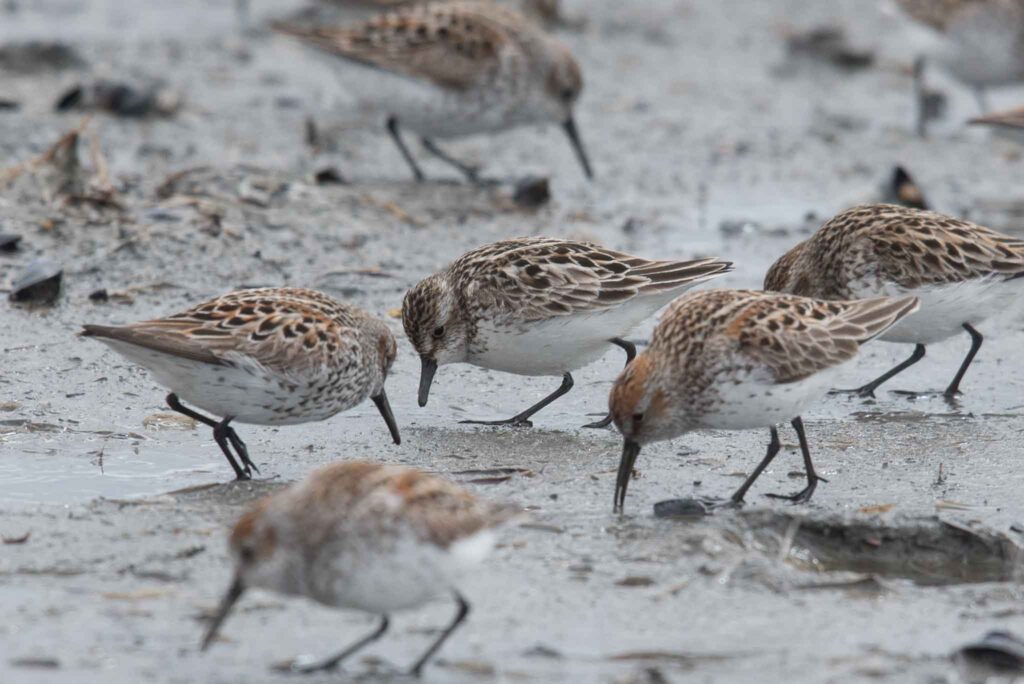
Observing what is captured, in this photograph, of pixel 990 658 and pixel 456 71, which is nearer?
pixel 990 658

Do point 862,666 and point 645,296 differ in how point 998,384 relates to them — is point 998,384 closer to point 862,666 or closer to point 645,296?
point 645,296

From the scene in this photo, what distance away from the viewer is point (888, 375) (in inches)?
359

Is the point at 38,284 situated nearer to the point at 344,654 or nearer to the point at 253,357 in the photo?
the point at 253,357

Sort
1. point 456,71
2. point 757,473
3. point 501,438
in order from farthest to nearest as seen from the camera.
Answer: point 456,71 → point 501,438 → point 757,473

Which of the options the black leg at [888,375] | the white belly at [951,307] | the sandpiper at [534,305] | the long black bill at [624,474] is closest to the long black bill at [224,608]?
the long black bill at [624,474]

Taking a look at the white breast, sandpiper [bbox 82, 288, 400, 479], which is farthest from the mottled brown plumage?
the white breast

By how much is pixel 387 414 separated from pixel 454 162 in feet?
19.4

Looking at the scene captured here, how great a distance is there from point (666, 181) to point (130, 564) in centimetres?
877

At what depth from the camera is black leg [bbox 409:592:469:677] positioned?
17.6 feet

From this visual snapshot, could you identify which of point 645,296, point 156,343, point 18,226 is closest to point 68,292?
point 18,226

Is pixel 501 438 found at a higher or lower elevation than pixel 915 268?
lower

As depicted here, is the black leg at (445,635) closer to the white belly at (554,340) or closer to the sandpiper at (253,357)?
the sandpiper at (253,357)

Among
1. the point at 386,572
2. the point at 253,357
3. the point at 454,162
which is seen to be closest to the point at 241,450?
the point at 253,357

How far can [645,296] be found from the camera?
8586 millimetres
